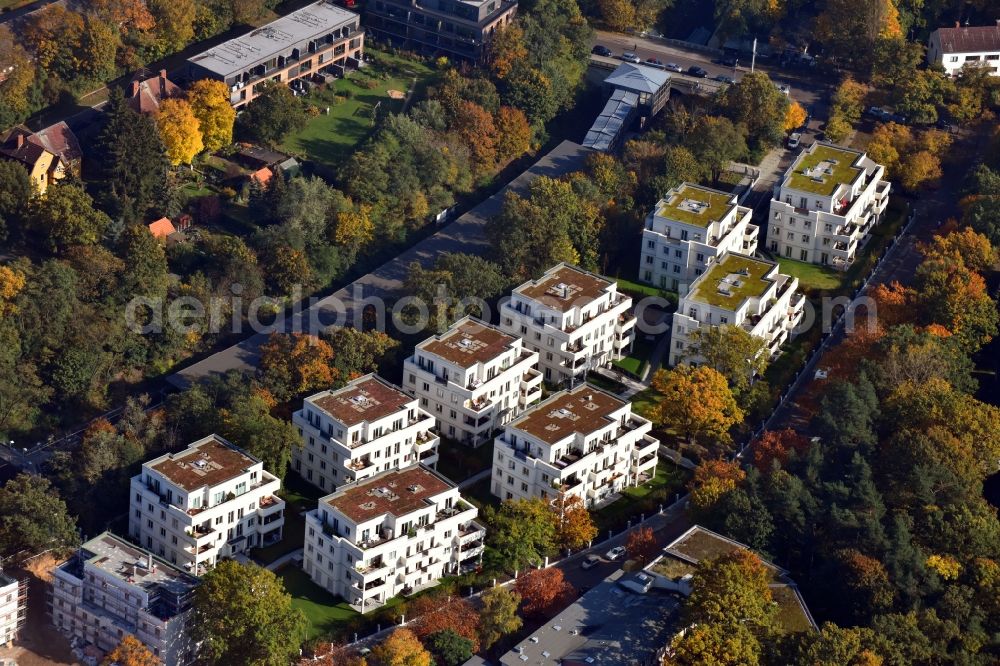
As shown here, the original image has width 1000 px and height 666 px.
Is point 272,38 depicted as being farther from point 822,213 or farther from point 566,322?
point 822,213

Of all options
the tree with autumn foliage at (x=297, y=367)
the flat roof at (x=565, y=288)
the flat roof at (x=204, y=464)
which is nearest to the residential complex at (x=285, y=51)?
the tree with autumn foliage at (x=297, y=367)

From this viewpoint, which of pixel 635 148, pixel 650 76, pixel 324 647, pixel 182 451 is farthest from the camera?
pixel 650 76

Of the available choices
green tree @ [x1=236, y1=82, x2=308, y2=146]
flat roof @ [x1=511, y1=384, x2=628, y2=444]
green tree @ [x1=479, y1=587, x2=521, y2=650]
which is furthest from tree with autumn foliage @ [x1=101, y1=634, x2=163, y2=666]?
green tree @ [x1=236, y1=82, x2=308, y2=146]

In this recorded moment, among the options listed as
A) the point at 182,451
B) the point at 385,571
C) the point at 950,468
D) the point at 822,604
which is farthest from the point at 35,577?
the point at 950,468

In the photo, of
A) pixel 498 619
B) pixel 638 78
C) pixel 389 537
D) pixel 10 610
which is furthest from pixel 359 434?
pixel 638 78

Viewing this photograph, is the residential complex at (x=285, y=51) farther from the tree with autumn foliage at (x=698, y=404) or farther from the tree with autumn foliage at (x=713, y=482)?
the tree with autumn foliage at (x=713, y=482)

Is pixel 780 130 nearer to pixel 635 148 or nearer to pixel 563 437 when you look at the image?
pixel 635 148
